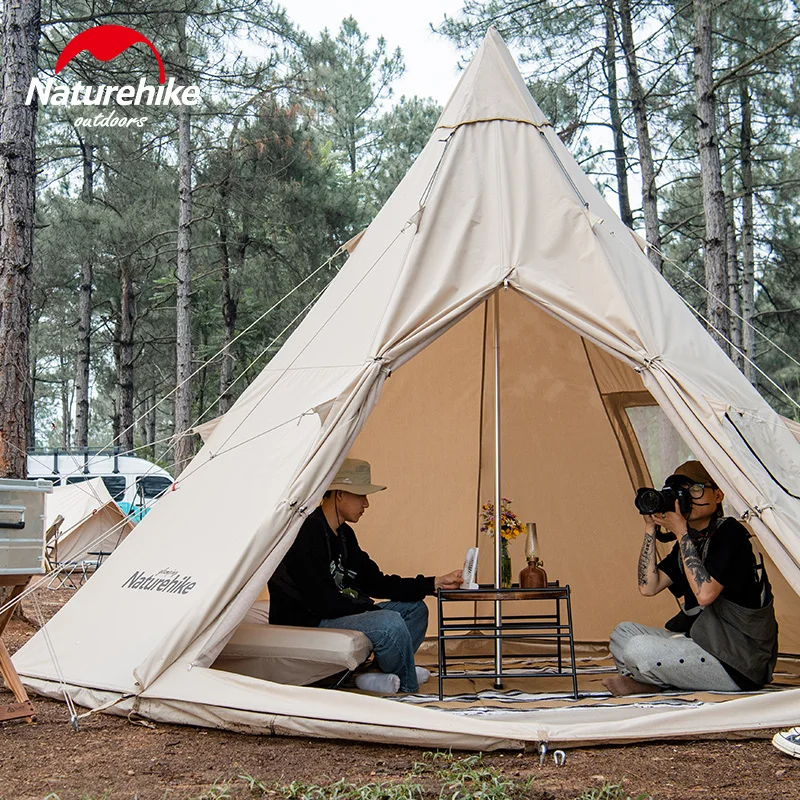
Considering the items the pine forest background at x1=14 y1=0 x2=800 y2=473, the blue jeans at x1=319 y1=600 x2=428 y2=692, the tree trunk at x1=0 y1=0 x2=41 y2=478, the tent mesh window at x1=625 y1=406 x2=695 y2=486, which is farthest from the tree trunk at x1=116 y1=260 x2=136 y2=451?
the blue jeans at x1=319 y1=600 x2=428 y2=692

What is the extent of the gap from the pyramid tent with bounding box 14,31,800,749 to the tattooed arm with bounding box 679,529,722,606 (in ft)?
1.07

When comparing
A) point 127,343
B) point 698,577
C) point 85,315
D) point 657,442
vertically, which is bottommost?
point 698,577

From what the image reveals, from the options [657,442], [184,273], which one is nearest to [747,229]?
[184,273]

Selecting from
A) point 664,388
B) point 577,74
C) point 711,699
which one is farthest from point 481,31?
point 711,699

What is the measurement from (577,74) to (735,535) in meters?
8.26

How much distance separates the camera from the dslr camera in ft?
13.4

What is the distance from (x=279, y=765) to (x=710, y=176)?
22.7 ft

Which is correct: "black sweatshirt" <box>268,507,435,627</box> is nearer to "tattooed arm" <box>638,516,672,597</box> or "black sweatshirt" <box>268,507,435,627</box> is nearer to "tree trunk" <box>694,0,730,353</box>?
"tattooed arm" <box>638,516,672,597</box>

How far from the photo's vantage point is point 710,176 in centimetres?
838

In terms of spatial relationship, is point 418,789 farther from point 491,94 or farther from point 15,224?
point 15,224

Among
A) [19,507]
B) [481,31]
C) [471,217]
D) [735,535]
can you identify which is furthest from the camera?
[481,31]

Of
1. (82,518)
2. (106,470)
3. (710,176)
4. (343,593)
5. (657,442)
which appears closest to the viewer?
(343,593)

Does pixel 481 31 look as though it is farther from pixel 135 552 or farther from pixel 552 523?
pixel 135 552

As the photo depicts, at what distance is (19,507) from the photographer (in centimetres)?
363
